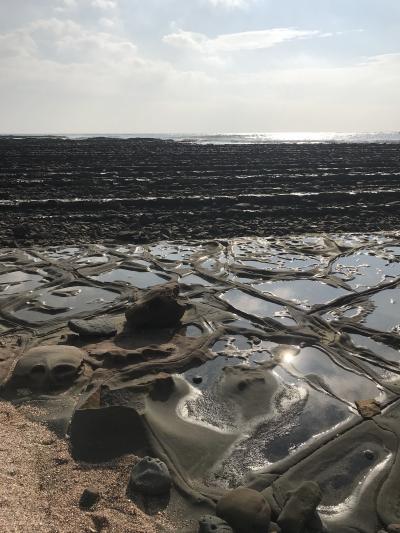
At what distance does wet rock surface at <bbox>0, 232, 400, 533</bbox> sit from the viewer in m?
3.07

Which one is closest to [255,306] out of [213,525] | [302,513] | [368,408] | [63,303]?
[368,408]

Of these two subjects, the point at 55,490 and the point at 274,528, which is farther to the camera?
the point at 55,490

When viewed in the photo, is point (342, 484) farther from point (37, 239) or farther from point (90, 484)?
point (37, 239)

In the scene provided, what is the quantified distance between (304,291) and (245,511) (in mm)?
4634

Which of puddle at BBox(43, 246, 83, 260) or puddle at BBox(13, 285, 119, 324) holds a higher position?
puddle at BBox(43, 246, 83, 260)

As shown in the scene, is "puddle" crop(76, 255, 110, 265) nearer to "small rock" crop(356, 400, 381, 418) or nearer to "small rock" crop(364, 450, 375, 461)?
"small rock" crop(356, 400, 381, 418)

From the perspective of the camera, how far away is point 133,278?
297 inches

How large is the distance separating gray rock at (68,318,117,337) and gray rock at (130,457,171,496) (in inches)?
91.1

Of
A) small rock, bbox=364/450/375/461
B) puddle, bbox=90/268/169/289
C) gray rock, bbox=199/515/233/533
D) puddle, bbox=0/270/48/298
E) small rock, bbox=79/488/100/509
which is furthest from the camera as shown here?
puddle, bbox=90/268/169/289

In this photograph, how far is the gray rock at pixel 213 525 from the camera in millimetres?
2521

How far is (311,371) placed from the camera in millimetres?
4566

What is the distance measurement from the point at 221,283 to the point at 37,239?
4.88 meters

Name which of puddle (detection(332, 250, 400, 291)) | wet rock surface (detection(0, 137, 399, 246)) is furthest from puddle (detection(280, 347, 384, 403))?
wet rock surface (detection(0, 137, 399, 246))

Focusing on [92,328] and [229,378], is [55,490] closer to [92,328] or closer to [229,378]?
[229,378]
